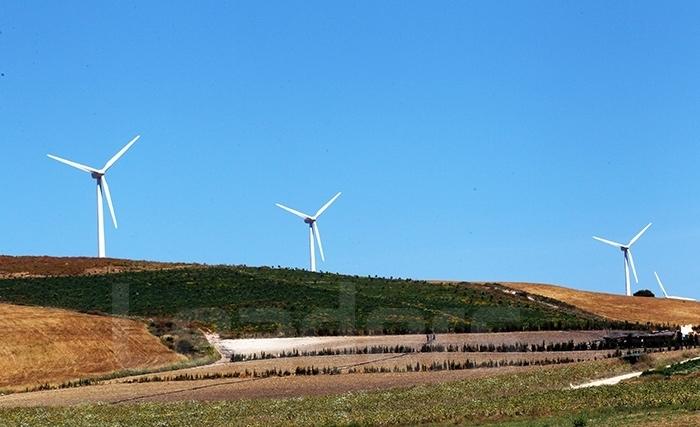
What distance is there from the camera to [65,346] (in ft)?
248

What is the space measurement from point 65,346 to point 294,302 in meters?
40.6

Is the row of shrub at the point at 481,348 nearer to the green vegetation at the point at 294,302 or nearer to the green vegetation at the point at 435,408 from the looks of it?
the green vegetation at the point at 294,302

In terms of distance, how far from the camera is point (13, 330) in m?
75.3

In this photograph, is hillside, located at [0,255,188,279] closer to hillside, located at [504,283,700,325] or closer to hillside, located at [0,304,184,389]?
hillside, located at [504,283,700,325]

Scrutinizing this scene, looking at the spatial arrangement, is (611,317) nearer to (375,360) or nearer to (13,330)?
(375,360)

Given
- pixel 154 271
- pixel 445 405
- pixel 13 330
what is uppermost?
pixel 154 271

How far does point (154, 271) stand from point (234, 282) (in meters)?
12.2

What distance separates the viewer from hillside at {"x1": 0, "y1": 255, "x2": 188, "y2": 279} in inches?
5226

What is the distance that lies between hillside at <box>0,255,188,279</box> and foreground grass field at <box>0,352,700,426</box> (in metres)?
85.8

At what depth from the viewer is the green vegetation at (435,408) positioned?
127 feet

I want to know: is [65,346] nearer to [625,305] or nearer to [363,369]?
[363,369]

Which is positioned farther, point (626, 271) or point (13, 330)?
point (626, 271)

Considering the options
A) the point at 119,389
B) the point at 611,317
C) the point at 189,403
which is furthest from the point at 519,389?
the point at 611,317

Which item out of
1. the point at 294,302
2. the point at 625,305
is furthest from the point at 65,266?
the point at 625,305
